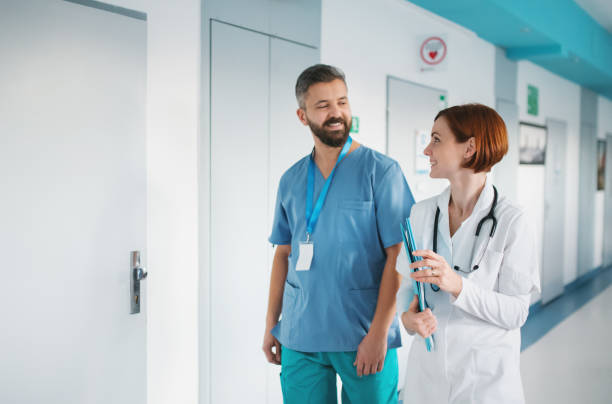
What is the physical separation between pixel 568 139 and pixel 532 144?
5.14 ft

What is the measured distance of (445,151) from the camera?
1511 mm

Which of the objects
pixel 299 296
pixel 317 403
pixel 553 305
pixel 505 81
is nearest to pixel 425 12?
pixel 505 81

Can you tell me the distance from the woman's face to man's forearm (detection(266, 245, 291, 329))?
0.70 metres

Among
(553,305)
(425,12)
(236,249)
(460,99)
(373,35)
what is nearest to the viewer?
(236,249)

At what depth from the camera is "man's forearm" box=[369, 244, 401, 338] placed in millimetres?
1617

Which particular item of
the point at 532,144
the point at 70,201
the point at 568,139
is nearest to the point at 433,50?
the point at 70,201

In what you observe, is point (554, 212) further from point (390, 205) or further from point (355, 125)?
point (390, 205)

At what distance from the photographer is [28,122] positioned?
1.71 m

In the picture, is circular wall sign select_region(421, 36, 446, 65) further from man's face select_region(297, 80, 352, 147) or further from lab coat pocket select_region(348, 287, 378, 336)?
lab coat pocket select_region(348, 287, 378, 336)

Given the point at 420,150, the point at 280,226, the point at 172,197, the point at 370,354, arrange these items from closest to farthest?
1. the point at 370,354
2. the point at 280,226
3. the point at 172,197
4. the point at 420,150

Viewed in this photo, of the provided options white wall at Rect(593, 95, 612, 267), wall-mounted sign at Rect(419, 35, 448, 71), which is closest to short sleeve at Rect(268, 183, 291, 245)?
wall-mounted sign at Rect(419, 35, 448, 71)

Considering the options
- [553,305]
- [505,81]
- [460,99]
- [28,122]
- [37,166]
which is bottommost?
[553,305]

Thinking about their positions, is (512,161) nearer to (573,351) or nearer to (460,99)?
(460,99)

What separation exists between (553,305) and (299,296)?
555 centimetres
